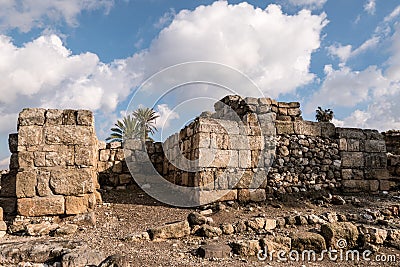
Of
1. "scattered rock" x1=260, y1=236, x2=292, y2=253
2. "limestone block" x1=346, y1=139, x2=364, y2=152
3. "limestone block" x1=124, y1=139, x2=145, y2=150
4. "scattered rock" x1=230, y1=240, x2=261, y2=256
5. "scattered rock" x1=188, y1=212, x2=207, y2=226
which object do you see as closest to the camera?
"scattered rock" x1=230, y1=240, x2=261, y2=256

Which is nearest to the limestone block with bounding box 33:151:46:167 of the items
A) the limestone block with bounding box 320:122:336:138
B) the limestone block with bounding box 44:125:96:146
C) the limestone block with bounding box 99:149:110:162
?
the limestone block with bounding box 44:125:96:146

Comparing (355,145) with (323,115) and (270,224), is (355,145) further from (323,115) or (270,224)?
(323,115)

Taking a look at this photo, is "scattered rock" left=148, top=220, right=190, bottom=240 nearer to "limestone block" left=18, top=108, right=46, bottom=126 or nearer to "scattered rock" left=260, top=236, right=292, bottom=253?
"scattered rock" left=260, top=236, right=292, bottom=253

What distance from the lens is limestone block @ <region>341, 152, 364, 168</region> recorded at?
9.30 meters

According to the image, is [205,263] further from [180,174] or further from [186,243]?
[180,174]

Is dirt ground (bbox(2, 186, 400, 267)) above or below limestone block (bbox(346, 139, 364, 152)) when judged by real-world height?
below

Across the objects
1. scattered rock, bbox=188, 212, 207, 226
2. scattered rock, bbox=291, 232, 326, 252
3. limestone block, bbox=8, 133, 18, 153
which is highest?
limestone block, bbox=8, 133, 18, 153

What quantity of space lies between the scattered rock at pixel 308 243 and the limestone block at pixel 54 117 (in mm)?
5213

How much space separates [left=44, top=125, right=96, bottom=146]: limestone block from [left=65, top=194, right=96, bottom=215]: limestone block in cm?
113

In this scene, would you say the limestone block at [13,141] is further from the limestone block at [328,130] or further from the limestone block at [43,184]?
the limestone block at [328,130]

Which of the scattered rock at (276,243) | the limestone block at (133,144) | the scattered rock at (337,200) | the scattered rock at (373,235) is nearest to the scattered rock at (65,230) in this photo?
the scattered rock at (276,243)

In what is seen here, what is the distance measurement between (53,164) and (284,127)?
5846mm

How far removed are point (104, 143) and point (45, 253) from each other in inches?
216

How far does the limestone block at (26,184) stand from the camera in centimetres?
655
